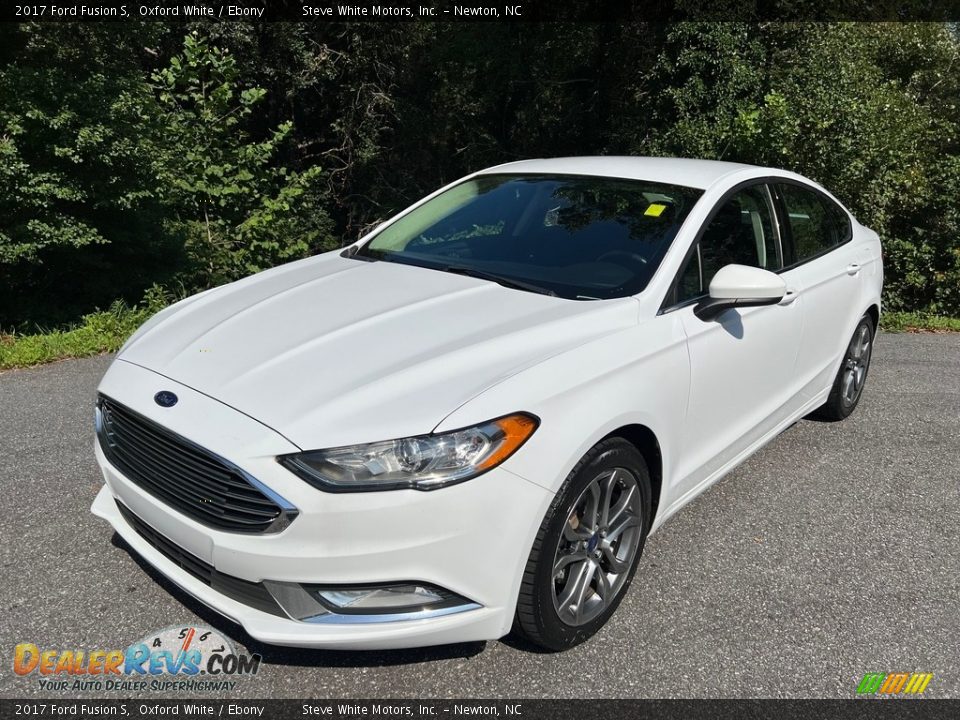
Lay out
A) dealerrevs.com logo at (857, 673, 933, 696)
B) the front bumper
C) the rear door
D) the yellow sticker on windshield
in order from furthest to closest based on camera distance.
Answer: the rear door < the yellow sticker on windshield < dealerrevs.com logo at (857, 673, 933, 696) < the front bumper

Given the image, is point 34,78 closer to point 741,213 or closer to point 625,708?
point 741,213

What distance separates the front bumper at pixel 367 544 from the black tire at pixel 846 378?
10.6 feet

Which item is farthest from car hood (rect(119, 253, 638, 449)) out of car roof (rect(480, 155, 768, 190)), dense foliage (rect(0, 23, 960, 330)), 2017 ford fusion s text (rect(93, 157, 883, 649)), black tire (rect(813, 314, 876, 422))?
dense foliage (rect(0, 23, 960, 330))

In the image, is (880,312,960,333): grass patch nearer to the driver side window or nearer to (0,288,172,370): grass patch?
the driver side window

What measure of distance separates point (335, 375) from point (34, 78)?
7.29 metres

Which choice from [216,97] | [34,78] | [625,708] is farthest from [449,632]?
[216,97]

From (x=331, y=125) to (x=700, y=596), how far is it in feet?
59.5

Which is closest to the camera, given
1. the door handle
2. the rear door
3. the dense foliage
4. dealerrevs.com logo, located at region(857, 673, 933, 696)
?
dealerrevs.com logo, located at region(857, 673, 933, 696)

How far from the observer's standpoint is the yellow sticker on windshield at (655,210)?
3.48 meters

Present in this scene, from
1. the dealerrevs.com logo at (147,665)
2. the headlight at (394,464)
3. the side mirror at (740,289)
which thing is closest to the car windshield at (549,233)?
the side mirror at (740,289)

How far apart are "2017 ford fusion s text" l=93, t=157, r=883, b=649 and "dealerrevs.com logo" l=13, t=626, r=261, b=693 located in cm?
31

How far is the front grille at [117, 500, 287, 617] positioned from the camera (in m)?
2.40

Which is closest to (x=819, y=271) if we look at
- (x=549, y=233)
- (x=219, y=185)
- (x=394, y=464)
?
(x=549, y=233)

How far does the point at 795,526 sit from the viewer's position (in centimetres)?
373
